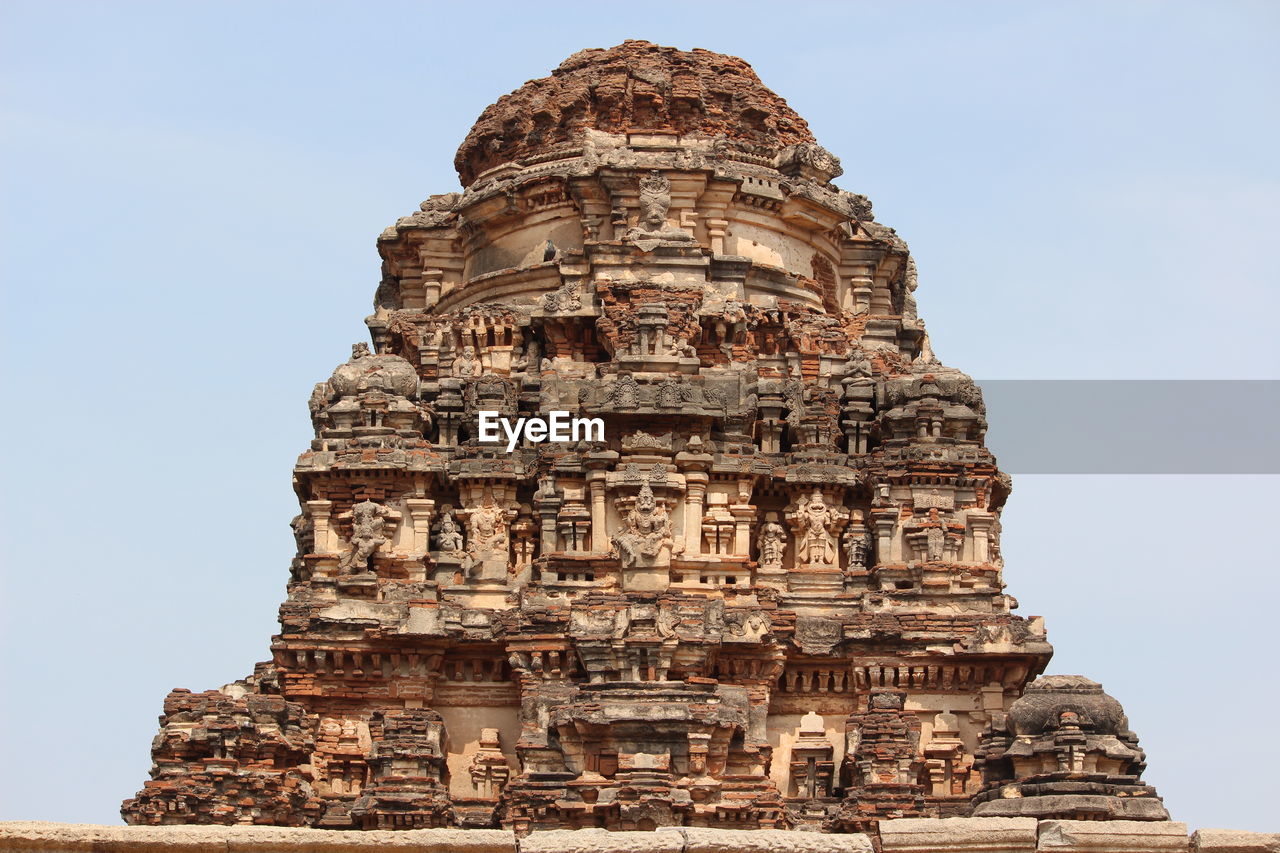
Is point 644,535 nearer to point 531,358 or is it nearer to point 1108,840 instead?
point 531,358

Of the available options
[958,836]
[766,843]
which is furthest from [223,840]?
[958,836]

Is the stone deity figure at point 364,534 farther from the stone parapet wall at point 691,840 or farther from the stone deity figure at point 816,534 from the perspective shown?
the stone parapet wall at point 691,840

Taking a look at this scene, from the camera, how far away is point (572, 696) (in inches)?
1502

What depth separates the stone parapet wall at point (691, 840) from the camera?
22250 mm

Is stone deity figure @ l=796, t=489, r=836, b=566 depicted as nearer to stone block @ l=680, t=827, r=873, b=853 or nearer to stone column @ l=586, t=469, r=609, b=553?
stone column @ l=586, t=469, r=609, b=553

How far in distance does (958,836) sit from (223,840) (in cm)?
702

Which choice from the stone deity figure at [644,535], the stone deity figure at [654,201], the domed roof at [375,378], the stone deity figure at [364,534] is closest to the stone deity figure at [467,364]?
the domed roof at [375,378]

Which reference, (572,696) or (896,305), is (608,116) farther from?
(572,696)

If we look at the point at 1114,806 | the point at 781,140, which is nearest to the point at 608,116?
the point at 781,140

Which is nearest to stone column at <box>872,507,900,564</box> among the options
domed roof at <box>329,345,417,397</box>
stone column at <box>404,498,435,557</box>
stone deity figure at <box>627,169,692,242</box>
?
stone deity figure at <box>627,169,692,242</box>

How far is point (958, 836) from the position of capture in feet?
74.4

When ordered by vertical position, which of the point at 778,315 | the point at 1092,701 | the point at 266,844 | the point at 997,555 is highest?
the point at 778,315

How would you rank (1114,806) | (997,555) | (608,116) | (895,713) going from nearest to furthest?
(1114,806) < (895,713) < (997,555) < (608,116)

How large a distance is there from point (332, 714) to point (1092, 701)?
42.7ft
